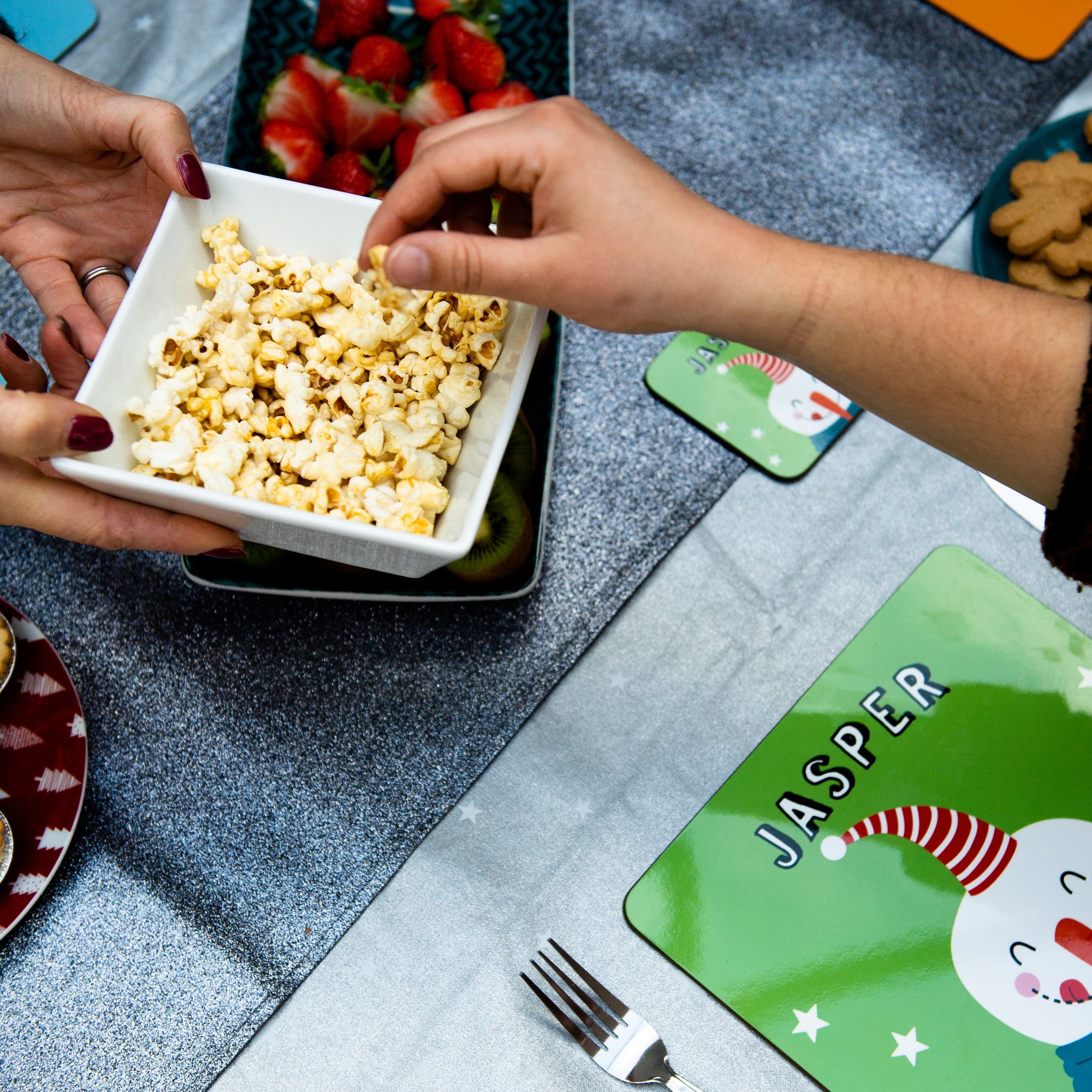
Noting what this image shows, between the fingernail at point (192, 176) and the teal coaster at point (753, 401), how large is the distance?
15.8 inches

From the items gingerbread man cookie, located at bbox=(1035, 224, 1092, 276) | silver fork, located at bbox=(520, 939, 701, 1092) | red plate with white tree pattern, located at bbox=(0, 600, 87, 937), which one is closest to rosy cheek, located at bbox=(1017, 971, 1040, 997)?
silver fork, located at bbox=(520, 939, 701, 1092)

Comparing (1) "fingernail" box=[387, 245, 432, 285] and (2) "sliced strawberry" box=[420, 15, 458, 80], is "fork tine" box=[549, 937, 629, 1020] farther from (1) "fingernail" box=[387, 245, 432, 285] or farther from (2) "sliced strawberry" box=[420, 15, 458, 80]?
(2) "sliced strawberry" box=[420, 15, 458, 80]

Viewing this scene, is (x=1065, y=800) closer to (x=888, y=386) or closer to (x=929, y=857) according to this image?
(x=929, y=857)

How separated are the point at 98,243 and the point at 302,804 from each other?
483mm

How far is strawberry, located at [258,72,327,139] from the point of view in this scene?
80 centimetres

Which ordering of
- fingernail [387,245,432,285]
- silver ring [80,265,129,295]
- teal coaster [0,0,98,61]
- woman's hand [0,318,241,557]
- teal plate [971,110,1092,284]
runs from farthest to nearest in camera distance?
teal coaster [0,0,98,61] → teal plate [971,110,1092,284] → silver ring [80,265,129,295] → woman's hand [0,318,241,557] → fingernail [387,245,432,285]

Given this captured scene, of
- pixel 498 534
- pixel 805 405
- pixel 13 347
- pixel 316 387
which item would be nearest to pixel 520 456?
pixel 498 534

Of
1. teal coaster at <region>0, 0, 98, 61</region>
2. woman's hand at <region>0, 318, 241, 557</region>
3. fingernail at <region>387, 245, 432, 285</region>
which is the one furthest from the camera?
teal coaster at <region>0, 0, 98, 61</region>

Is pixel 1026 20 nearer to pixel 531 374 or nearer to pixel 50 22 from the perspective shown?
pixel 531 374

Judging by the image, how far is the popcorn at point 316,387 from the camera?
21.4 inches

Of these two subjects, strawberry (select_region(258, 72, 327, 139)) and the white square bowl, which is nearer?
the white square bowl

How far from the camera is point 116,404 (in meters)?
0.54

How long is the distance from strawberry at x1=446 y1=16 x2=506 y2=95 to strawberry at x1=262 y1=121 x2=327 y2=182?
0.16 metres

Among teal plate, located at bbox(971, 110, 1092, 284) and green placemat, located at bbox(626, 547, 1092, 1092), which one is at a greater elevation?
teal plate, located at bbox(971, 110, 1092, 284)
